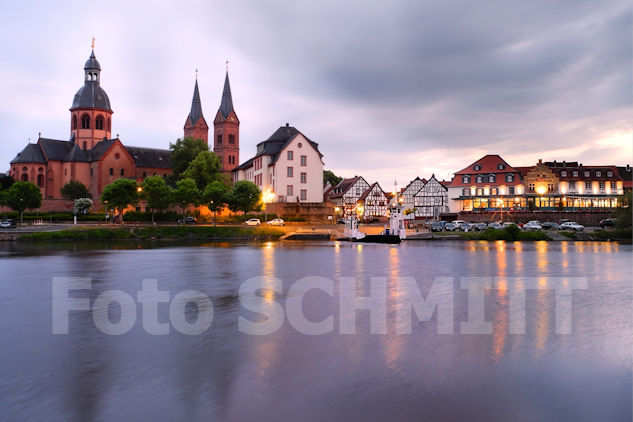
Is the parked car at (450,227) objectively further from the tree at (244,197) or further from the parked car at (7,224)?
the parked car at (7,224)

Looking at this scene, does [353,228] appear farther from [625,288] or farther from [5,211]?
[5,211]

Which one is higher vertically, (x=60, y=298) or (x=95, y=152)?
(x=95, y=152)

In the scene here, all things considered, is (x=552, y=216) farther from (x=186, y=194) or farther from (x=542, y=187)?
(x=186, y=194)

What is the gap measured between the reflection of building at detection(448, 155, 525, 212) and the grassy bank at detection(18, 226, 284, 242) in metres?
55.5

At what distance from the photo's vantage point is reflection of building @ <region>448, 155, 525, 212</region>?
354ft

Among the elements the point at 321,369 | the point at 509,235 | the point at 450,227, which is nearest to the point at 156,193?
the point at 450,227

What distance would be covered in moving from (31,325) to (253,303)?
26.2 ft

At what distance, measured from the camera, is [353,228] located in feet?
226

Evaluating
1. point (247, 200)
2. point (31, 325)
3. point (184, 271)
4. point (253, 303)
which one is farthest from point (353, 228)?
point (31, 325)

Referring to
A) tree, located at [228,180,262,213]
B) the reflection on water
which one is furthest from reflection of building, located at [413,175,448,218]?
the reflection on water

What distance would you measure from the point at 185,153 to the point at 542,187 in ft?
249

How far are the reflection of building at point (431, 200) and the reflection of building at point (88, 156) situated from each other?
64788 mm

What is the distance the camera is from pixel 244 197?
8200 cm

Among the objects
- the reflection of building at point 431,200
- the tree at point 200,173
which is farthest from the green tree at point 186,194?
the reflection of building at point 431,200
